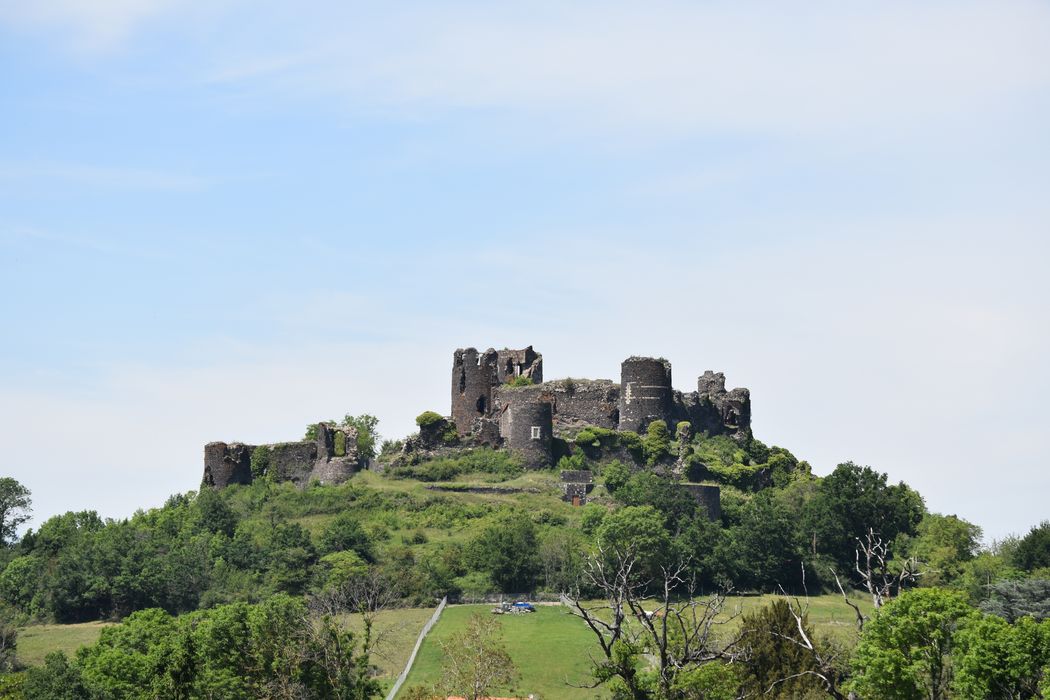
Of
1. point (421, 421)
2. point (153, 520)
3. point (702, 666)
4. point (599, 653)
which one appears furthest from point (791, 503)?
point (702, 666)

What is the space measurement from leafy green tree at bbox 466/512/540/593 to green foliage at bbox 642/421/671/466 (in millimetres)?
12422

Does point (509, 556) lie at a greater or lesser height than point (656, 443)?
lesser

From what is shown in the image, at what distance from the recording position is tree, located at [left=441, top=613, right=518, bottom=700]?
56312mm

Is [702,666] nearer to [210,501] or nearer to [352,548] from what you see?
[352,548]

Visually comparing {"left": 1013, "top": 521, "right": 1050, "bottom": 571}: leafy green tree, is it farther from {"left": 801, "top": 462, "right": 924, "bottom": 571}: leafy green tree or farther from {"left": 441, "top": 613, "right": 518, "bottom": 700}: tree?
{"left": 441, "top": 613, "right": 518, "bottom": 700}: tree

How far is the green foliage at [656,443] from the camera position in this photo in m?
89.0

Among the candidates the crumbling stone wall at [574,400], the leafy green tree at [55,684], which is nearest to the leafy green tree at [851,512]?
the crumbling stone wall at [574,400]

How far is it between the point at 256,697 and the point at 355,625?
46.1ft

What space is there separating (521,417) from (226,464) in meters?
16.4

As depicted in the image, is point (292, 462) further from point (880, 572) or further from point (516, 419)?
point (880, 572)

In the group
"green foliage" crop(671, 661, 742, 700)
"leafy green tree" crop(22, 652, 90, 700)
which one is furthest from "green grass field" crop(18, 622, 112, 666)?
"green foliage" crop(671, 661, 742, 700)

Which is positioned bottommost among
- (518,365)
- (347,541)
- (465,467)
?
(347,541)

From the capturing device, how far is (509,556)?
76.3m

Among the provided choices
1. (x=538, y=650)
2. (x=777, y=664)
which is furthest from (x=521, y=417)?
(x=777, y=664)
